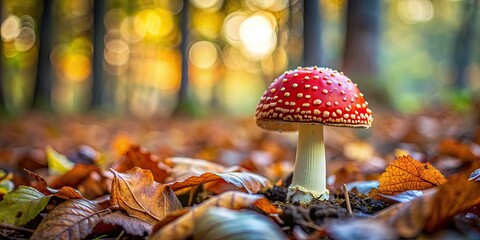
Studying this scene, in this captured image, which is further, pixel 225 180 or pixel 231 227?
pixel 225 180

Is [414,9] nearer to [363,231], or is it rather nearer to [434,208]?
[434,208]

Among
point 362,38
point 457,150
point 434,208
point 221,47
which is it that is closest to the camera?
point 434,208

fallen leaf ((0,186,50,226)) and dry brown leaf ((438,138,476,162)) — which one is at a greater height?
fallen leaf ((0,186,50,226))

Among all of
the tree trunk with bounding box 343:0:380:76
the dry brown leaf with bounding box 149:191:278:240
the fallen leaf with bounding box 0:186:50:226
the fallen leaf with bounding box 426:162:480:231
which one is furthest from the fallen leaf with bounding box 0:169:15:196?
the tree trunk with bounding box 343:0:380:76

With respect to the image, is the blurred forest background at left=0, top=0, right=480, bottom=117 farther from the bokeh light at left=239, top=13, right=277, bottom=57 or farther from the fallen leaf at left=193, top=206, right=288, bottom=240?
the fallen leaf at left=193, top=206, right=288, bottom=240

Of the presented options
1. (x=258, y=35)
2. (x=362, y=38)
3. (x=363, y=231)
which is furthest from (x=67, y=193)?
(x=258, y=35)

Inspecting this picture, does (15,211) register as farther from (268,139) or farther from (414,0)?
(414,0)
